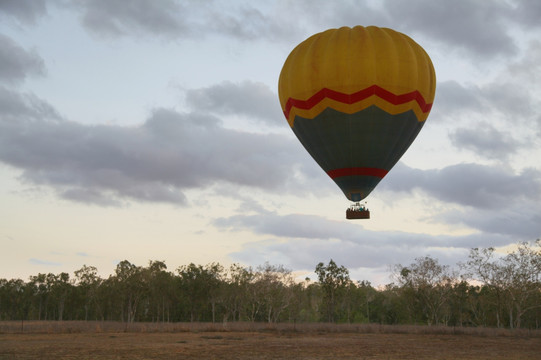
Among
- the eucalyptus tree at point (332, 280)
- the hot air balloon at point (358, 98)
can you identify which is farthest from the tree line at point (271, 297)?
the hot air balloon at point (358, 98)

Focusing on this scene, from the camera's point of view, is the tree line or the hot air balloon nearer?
the hot air balloon

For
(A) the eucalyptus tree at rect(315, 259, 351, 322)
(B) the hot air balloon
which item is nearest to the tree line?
(A) the eucalyptus tree at rect(315, 259, 351, 322)

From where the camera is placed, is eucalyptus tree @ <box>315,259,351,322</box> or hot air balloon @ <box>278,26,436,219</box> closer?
hot air balloon @ <box>278,26,436,219</box>

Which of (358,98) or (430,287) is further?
(430,287)

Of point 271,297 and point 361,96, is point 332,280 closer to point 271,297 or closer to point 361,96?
point 271,297

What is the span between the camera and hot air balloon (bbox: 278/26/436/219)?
29.2 metres

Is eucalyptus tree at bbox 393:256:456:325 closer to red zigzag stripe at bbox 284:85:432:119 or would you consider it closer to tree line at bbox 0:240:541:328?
tree line at bbox 0:240:541:328

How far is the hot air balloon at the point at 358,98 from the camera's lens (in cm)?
2925

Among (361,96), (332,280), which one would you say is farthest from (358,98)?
(332,280)

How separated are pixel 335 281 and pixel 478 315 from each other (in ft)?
97.3

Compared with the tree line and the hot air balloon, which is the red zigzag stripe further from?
the tree line

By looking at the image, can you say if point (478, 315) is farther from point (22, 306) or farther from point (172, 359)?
point (22, 306)

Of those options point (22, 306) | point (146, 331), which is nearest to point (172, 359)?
point (146, 331)

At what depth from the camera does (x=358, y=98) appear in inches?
1153
